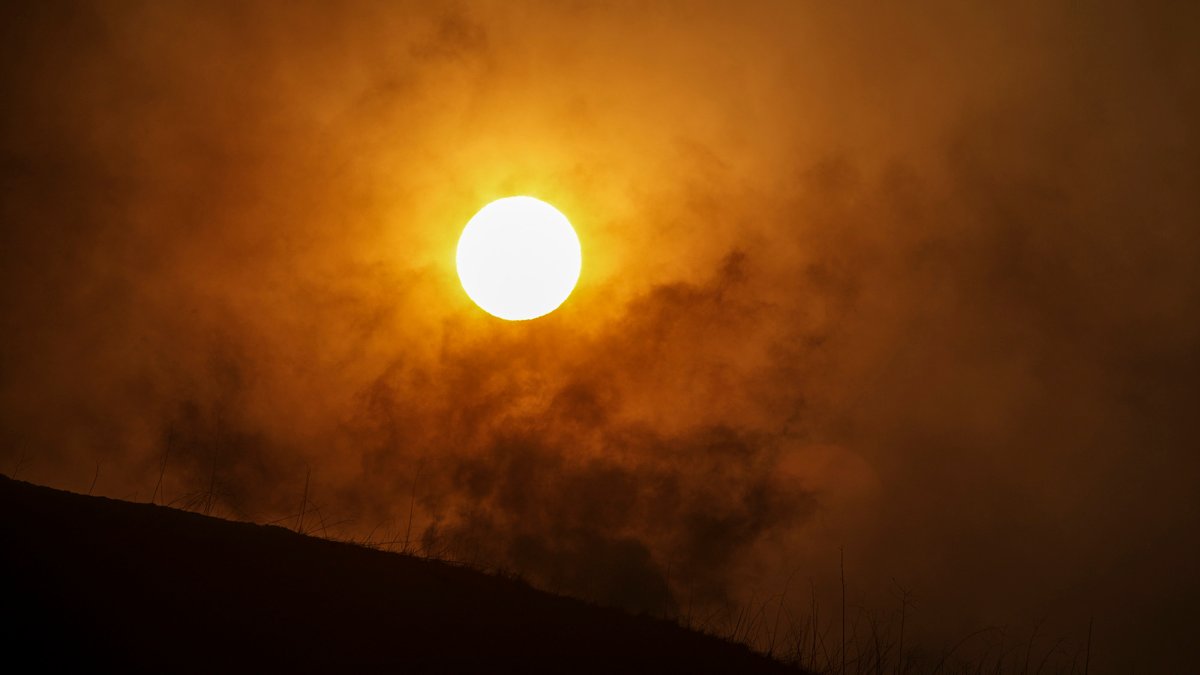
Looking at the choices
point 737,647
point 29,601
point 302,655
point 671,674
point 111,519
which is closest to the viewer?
point 29,601

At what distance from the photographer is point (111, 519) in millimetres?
6566

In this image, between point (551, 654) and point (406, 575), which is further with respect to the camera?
point (406, 575)

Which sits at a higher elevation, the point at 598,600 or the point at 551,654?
the point at 598,600

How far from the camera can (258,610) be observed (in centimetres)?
550

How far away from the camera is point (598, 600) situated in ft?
28.4

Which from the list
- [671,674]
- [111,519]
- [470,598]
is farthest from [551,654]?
[111,519]

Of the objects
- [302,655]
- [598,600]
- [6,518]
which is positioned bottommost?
[302,655]

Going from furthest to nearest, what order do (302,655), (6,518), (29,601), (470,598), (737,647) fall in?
(737,647) < (470,598) < (6,518) < (302,655) < (29,601)

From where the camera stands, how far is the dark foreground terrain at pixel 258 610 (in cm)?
469

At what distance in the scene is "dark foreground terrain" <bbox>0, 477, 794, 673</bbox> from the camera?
469 centimetres

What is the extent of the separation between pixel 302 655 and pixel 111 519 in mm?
2534

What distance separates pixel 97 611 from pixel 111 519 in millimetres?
1983

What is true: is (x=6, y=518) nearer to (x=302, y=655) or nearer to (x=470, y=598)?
(x=302, y=655)

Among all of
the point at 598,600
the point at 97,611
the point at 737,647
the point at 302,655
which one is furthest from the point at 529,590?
Answer: the point at 97,611
